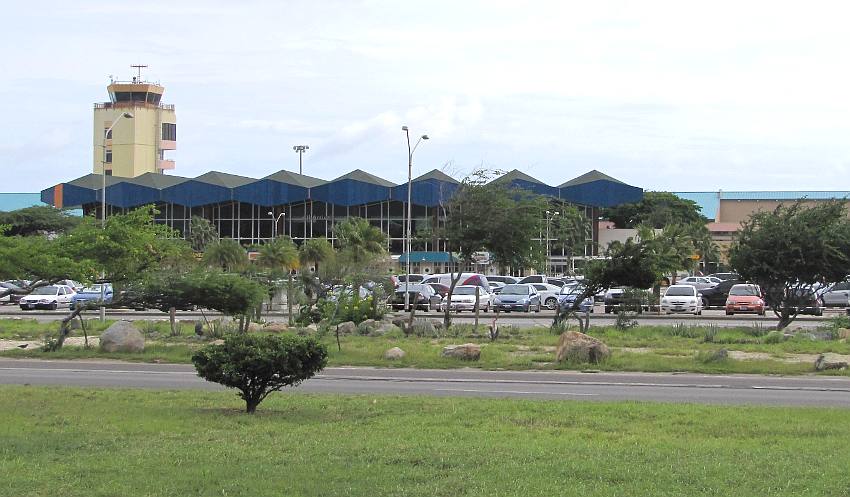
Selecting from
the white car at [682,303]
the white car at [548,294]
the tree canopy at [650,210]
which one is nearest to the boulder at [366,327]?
the white car at [682,303]

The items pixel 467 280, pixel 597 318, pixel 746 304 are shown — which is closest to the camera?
pixel 597 318

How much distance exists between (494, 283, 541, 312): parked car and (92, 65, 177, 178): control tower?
82.1 meters

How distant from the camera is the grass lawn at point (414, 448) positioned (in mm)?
9086

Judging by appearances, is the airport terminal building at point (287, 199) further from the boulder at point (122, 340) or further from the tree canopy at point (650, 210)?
the boulder at point (122, 340)

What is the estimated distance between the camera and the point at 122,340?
2780 centimetres

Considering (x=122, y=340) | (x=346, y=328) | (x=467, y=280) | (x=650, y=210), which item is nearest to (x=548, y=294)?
(x=467, y=280)

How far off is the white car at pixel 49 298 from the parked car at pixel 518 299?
21.9m

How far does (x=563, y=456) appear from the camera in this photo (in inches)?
417

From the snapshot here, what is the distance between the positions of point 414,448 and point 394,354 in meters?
14.5

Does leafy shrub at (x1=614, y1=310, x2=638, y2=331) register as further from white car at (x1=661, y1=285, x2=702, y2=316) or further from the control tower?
the control tower

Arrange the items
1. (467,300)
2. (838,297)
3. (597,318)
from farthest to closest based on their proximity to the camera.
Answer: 1. (838,297)
2. (467,300)
3. (597,318)

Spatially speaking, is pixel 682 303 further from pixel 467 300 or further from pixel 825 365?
pixel 825 365

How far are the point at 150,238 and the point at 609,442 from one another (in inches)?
717

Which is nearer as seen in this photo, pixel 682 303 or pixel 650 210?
pixel 682 303
